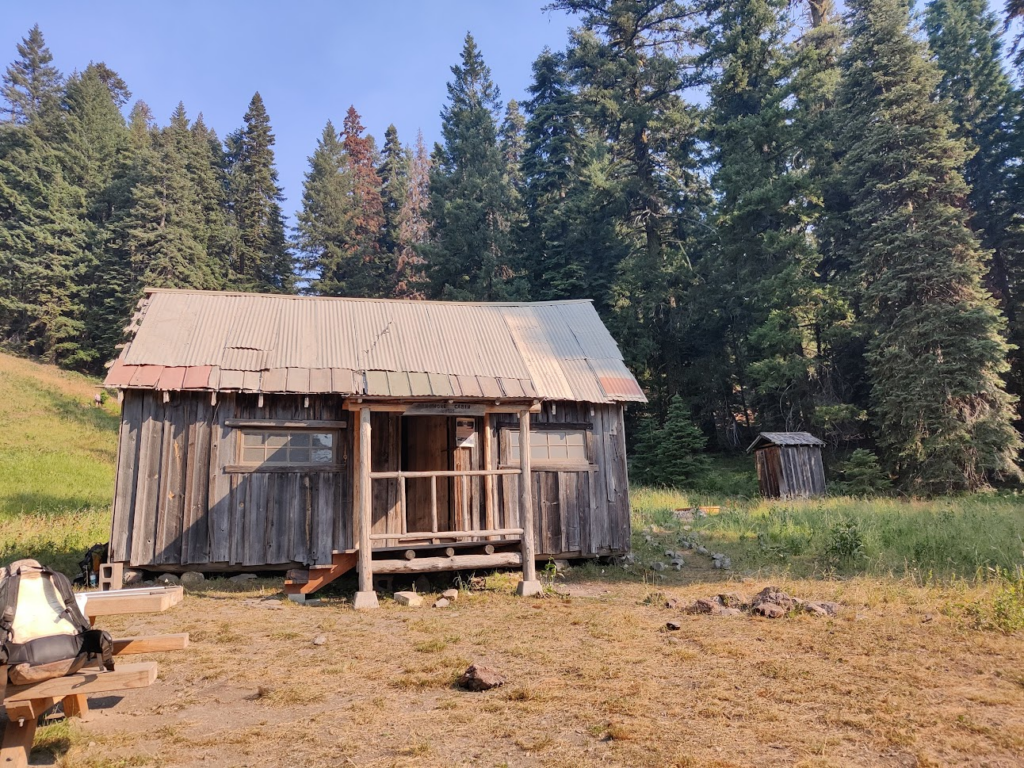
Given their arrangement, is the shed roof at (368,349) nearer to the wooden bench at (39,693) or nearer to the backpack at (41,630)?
the backpack at (41,630)

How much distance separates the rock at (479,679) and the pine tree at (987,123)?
27.2 meters

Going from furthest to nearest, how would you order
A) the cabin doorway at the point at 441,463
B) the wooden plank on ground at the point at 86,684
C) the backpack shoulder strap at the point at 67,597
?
the cabin doorway at the point at 441,463 → the backpack shoulder strap at the point at 67,597 → the wooden plank on ground at the point at 86,684

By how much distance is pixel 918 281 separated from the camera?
21.5 meters

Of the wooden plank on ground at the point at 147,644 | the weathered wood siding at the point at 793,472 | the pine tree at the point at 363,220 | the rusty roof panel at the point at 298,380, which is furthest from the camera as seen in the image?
the pine tree at the point at 363,220

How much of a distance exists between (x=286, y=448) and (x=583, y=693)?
7515mm

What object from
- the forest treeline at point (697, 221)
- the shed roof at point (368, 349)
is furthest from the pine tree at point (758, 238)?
the shed roof at point (368, 349)

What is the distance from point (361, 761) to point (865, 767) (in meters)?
3.22

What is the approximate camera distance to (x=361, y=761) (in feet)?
14.0

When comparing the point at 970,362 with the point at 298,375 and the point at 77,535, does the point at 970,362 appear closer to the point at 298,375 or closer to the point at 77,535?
the point at 298,375

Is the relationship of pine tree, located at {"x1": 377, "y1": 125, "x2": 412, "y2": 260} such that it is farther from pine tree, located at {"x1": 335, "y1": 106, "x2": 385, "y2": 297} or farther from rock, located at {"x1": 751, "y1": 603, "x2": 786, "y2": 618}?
rock, located at {"x1": 751, "y1": 603, "x2": 786, "y2": 618}

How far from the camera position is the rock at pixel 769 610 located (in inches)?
311

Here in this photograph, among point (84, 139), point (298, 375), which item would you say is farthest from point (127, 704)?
point (84, 139)

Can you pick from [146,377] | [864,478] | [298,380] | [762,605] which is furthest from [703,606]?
[864,478]

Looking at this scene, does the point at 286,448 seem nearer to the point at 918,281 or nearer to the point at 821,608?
the point at 821,608
